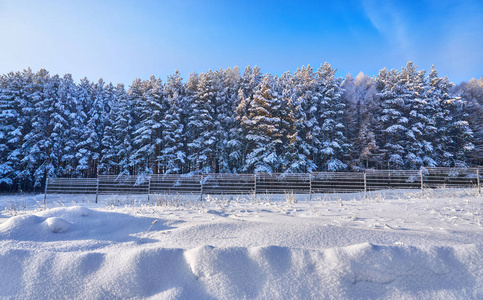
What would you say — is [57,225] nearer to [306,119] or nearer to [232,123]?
[232,123]

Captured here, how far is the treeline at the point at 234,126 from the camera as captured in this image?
2039 cm

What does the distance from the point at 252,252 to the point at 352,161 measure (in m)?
22.4

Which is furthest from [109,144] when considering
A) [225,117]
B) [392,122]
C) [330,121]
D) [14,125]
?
[392,122]

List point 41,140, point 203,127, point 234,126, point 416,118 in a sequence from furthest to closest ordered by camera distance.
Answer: point 416,118 < point 234,126 < point 203,127 < point 41,140

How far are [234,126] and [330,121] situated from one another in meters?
8.70

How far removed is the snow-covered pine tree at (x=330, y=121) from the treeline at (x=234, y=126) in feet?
0.33

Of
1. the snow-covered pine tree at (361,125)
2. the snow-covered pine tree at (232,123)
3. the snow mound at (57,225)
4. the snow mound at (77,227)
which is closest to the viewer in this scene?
the snow mound at (77,227)

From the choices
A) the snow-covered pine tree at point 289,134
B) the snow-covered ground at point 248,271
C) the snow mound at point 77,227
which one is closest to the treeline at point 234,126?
the snow-covered pine tree at point 289,134

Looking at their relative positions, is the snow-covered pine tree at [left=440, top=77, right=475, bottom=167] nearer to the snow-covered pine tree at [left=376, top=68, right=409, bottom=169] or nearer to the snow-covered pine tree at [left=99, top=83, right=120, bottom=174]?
the snow-covered pine tree at [left=376, top=68, right=409, bottom=169]

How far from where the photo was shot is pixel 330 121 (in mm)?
20938

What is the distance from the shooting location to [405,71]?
78.7 ft

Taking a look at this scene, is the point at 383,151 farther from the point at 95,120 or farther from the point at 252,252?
the point at 95,120

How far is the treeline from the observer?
20.4 metres

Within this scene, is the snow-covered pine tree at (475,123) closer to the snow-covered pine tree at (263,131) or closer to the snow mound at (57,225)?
the snow-covered pine tree at (263,131)
